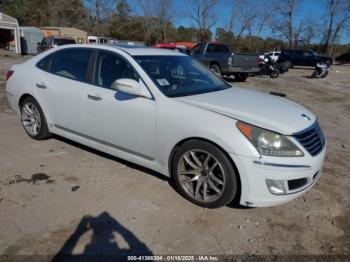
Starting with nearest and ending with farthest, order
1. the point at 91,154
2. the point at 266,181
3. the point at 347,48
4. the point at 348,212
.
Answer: the point at 266,181 → the point at 348,212 → the point at 91,154 → the point at 347,48

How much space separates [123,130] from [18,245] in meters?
1.60

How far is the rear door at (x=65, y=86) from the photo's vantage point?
4.23 m

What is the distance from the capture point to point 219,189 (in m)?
3.27

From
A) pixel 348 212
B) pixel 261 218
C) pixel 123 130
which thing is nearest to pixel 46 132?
pixel 123 130

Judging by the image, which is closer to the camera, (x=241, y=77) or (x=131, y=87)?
(x=131, y=87)

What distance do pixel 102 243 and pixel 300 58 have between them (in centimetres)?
2784

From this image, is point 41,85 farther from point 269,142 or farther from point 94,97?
point 269,142

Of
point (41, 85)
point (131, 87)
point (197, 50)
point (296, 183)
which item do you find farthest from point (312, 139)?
point (197, 50)

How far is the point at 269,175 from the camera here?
297 cm

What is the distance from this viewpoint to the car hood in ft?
10.3

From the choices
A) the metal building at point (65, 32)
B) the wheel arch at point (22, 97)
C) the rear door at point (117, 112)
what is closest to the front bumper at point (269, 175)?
the rear door at point (117, 112)

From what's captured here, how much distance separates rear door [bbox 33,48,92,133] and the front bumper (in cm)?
224

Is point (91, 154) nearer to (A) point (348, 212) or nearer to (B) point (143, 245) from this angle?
(B) point (143, 245)

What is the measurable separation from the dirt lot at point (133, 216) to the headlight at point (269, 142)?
745 mm
